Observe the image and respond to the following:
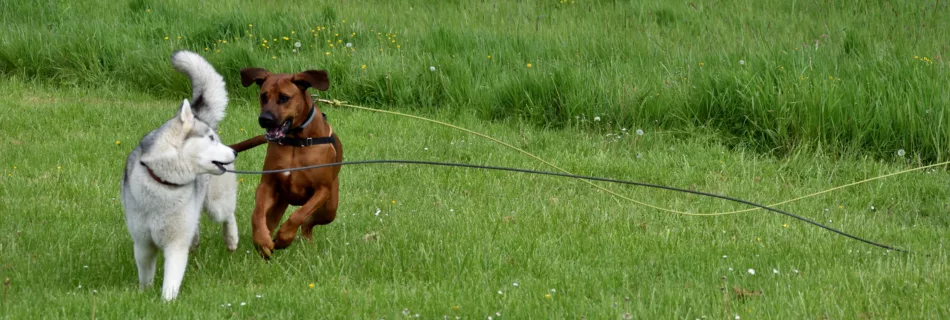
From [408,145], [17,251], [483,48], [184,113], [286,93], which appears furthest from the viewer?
[483,48]

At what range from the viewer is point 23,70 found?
10539 millimetres

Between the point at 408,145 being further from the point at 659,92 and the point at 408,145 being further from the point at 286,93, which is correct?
the point at 286,93

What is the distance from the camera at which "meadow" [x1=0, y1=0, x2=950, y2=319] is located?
15.7ft

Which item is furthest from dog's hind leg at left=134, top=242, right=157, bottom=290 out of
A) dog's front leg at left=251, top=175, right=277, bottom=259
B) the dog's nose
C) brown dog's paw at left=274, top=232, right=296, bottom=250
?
the dog's nose

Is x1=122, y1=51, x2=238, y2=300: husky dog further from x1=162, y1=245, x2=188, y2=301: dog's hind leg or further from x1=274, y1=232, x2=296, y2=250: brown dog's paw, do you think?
x1=274, y1=232, x2=296, y2=250: brown dog's paw

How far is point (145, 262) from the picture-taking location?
4730 mm

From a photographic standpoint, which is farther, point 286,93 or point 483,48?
point 483,48

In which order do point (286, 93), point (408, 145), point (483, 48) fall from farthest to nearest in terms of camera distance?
1. point (483, 48)
2. point (408, 145)
3. point (286, 93)

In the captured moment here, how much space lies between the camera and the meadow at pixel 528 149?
4773 mm

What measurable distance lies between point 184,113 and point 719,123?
5346 millimetres

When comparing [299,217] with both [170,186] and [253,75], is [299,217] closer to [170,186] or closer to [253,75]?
[170,186]

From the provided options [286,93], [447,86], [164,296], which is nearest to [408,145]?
[447,86]

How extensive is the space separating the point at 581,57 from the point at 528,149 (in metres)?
2.13

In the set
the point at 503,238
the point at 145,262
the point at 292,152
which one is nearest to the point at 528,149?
the point at 503,238
